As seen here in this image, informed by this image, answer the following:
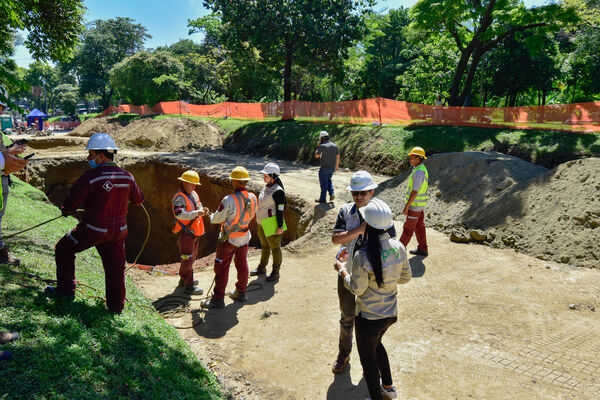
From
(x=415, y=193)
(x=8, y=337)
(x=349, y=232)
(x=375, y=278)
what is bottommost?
(x=8, y=337)

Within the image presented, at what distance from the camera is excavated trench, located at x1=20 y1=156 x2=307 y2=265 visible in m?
15.7

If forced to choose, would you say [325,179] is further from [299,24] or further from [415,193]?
[299,24]

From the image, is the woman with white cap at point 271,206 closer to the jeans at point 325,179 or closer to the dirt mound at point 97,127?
the jeans at point 325,179

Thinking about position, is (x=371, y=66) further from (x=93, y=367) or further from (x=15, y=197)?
(x=93, y=367)

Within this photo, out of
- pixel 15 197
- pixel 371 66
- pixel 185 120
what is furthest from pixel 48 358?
pixel 371 66

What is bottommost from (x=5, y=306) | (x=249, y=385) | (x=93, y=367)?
(x=249, y=385)

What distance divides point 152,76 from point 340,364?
129 feet

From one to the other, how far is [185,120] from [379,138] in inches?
563

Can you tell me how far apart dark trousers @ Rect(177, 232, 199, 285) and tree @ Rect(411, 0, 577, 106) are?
15203 millimetres

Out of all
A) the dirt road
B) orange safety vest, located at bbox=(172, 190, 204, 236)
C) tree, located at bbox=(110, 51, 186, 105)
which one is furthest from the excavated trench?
tree, located at bbox=(110, 51, 186, 105)

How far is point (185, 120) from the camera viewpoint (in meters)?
26.5

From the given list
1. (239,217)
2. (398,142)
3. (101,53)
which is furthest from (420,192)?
(101,53)

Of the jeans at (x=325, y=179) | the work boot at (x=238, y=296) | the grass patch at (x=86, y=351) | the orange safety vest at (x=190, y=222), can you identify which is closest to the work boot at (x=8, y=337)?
the grass patch at (x=86, y=351)

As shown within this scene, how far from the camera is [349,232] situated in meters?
4.15
